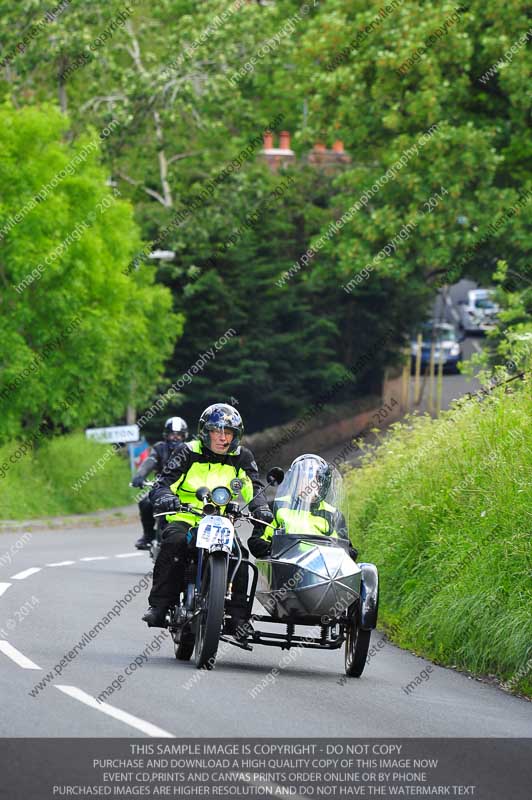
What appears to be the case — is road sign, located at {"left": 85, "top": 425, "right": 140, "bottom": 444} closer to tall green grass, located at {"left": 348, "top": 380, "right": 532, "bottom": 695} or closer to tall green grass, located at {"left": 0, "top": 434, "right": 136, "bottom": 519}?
tall green grass, located at {"left": 0, "top": 434, "right": 136, "bottom": 519}

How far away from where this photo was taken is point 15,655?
11359 mm

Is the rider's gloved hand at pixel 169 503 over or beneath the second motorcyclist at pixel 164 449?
over

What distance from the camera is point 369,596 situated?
11.1 meters

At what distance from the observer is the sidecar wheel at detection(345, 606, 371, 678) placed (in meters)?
11.2

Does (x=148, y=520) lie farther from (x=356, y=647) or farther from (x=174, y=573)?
(x=356, y=647)

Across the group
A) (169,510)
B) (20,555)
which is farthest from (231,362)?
(169,510)

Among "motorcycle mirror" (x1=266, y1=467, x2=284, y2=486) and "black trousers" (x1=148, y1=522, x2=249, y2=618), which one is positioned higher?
"motorcycle mirror" (x1=266, y1=467, x2=284, y2=486)

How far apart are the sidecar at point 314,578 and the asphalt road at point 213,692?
31 centimetres

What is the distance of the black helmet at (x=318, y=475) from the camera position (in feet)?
38.1

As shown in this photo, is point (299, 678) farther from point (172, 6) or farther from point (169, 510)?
point (172, 6)

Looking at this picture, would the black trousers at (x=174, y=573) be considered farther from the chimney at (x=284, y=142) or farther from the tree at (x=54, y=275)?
the chimney at (x=284, y=142)

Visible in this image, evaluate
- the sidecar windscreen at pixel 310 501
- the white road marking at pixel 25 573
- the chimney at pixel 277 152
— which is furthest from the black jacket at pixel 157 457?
the chimney at pixel 277 152

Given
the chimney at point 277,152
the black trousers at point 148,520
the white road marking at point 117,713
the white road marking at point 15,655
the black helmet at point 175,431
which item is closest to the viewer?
the white road marking at point 117,713

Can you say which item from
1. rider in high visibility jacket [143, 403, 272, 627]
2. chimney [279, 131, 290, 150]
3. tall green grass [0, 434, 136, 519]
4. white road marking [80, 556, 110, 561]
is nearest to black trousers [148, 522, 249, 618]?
rider in high visibility jacket [143, 403, 272, 627]
